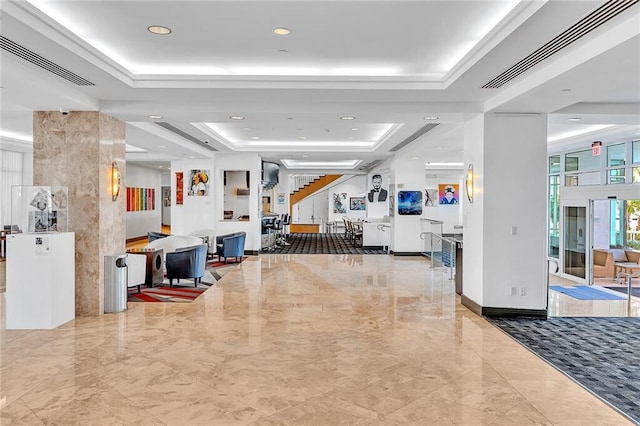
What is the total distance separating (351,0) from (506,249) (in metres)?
4.54

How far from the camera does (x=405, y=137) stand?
10.7 meters

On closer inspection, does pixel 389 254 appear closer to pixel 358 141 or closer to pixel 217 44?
pixel 358 141

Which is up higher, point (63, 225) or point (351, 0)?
point (351, 0)

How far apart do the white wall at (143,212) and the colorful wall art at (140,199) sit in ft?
0.55

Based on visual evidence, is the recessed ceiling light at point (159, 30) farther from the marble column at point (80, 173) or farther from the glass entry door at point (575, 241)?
the glass entry door at point (575, 241)

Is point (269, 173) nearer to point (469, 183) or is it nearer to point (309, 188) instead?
point (309, 188)

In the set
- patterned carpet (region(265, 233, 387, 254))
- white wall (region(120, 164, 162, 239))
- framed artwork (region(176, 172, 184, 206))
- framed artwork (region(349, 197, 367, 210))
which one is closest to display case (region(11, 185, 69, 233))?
framed artwork (region(176, 172, 184, 206))

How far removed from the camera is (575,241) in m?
10.9

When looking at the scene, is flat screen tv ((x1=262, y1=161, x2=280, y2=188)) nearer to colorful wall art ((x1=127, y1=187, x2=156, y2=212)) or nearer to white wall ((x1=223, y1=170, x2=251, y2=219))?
white wall ((x1=223, y1=170, x2=251, y2=219))

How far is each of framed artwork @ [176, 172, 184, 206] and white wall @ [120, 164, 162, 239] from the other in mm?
3669

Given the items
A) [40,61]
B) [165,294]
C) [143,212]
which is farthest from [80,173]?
[143,212]

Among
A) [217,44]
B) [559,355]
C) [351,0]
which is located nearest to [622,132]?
[559,355]

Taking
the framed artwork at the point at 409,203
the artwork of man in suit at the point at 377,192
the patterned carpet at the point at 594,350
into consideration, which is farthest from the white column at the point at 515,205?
the artwork of man in suit at the point at 377,192

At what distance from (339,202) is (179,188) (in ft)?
37.8
